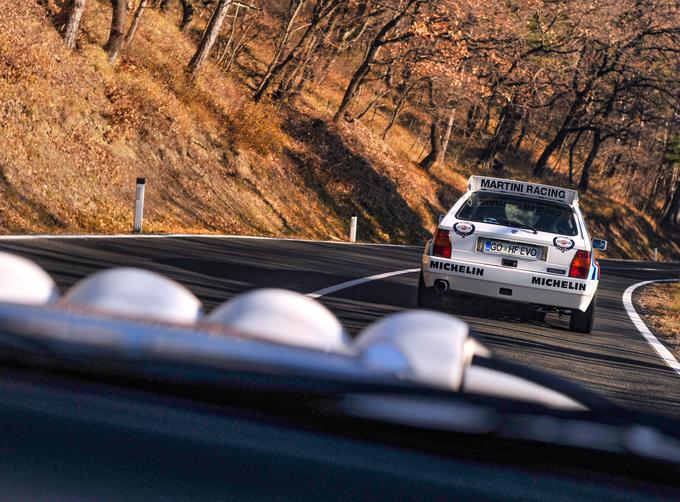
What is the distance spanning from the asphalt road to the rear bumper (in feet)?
1.11

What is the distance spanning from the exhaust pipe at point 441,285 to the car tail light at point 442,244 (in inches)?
12.1

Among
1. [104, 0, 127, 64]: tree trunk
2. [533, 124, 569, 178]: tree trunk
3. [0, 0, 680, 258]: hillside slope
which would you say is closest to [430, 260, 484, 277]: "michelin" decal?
[0, 0, 680, 258]: hillside slope

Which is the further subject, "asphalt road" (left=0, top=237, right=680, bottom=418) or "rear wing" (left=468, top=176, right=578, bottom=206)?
"rear wing" (left=468, top=176, right=578, bottom=206)

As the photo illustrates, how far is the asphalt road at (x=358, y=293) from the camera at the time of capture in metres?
9.39

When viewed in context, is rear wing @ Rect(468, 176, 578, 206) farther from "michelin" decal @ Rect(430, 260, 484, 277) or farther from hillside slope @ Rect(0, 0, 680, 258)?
hillside slope @ Rect(0, 0, 680, 258)

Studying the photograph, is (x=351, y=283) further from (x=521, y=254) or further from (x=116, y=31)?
(x=116, y=31)

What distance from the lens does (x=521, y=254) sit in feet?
41.3

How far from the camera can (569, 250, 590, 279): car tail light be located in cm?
1249

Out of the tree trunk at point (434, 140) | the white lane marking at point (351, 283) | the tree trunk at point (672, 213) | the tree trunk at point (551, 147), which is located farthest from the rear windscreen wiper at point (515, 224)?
the tree trunk at point (672, 213)

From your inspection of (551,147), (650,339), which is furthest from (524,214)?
(551,147)

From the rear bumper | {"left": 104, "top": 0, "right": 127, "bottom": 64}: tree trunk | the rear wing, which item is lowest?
the rear bumper

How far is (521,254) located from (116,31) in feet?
65.6

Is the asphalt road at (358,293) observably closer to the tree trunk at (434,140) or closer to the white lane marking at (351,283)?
the white lane marking at (351,283)

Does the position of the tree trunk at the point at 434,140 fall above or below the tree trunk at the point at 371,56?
below
